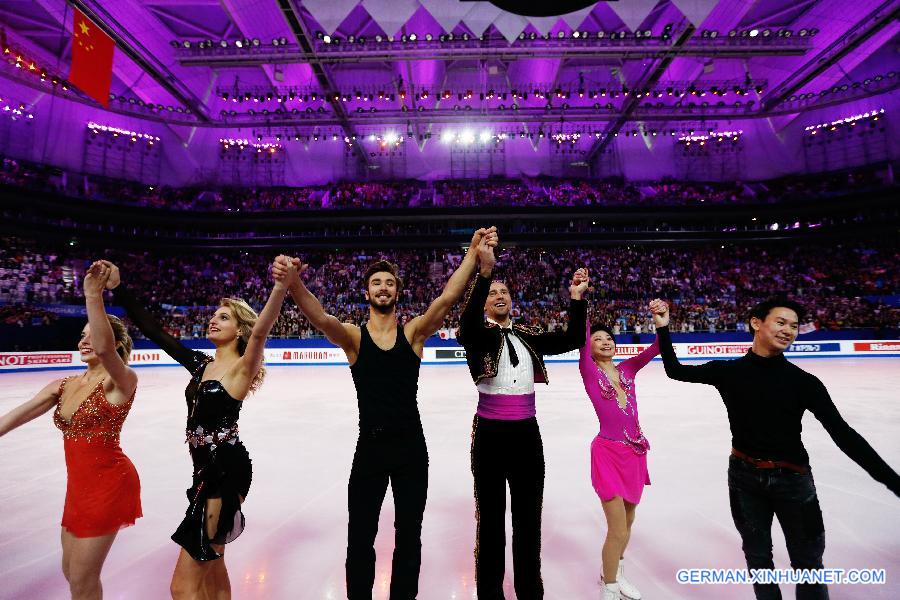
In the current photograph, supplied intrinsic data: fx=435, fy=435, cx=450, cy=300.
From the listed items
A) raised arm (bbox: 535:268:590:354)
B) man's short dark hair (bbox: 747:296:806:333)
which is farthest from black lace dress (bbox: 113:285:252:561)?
man's short dark hair (bbox: 747:296:806:333)

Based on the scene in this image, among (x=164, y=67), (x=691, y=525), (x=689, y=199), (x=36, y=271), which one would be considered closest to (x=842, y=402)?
(x=691, y=525)

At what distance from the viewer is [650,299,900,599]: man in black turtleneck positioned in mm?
2135

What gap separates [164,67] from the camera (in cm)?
2320

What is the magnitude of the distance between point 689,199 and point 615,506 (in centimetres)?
3388

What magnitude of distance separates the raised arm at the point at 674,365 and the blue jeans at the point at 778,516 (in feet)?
1.55

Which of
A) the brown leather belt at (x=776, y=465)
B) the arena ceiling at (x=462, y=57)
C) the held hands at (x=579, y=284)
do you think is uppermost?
the arena ceiling at (x=462, y=57)

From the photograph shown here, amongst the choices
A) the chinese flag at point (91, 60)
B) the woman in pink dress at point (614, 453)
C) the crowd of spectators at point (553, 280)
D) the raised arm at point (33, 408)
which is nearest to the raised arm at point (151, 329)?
the raised arm at point (33, 408)

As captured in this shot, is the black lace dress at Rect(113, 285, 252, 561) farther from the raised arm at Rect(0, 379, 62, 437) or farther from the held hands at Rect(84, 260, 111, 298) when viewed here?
the raised arm at Rect(0, 379, 62, 437)

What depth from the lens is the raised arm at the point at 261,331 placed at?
86.0 inches

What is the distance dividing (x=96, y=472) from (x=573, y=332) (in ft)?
9.41

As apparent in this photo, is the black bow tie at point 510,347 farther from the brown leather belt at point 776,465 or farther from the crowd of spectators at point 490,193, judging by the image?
the crowd of spectators at point 490,193

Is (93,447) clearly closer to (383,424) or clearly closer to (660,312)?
(383,424)

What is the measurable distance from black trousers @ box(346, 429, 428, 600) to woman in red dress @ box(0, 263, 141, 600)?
124cm

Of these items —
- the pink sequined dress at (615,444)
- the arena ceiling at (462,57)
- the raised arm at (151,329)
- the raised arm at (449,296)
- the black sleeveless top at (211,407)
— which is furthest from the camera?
the arena ceiling at (462,57)
